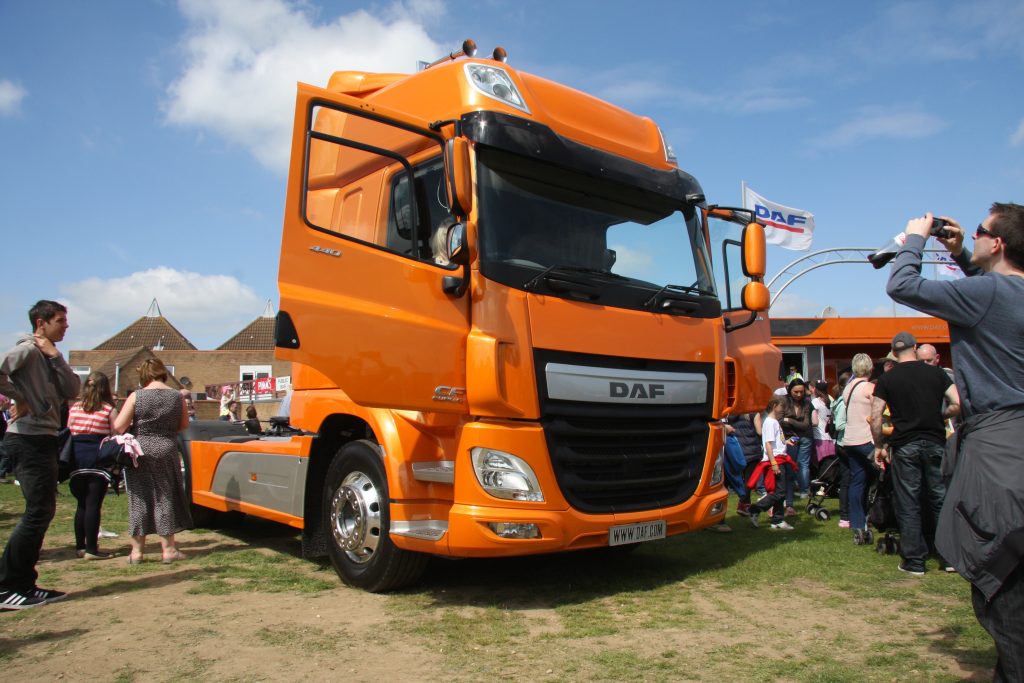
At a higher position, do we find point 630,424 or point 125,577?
point 630,424

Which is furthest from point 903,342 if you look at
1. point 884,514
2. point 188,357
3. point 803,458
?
point 188,357

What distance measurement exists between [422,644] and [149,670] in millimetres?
1432

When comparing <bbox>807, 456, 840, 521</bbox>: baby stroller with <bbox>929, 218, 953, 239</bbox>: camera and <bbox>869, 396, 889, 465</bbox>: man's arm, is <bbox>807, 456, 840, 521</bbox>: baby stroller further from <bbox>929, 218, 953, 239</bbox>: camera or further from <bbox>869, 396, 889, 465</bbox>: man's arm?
<bbox>929, 218, 953, 239</bbox>: camera

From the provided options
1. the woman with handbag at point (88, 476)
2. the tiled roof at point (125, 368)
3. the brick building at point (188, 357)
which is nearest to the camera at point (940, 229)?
the woman with handbag at point (88, 476)

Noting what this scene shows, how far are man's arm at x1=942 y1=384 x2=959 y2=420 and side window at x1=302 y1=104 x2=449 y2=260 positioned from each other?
444cm

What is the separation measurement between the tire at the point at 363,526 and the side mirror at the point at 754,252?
321cm

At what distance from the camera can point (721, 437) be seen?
6.07 meters

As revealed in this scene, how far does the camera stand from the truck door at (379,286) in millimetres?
4840

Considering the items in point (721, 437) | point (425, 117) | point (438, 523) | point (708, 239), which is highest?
point (425, 117)

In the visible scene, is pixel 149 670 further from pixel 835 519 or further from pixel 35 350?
pixel 835 519

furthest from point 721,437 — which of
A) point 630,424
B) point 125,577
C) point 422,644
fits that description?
point 125,577

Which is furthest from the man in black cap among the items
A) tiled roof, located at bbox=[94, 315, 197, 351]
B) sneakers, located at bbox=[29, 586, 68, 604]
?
tiled roof, located at bbox=[94, 315, 197, 351]

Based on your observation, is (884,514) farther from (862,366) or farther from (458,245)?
(458,245)

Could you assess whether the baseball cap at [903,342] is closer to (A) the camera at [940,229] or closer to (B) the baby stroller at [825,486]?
(B) the baby stroller at [825,486]
